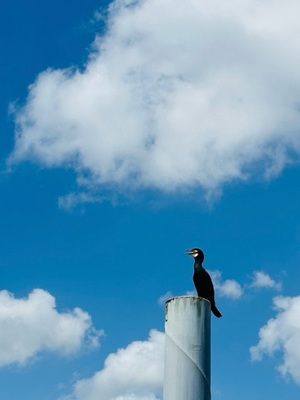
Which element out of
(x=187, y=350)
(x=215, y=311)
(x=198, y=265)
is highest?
(x=198, y=265)

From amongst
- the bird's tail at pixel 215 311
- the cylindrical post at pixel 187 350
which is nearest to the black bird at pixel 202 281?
the bird's tail at pixel 215 311

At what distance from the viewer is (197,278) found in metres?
15.1

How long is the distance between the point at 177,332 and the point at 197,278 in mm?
6398

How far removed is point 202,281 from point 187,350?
622cm

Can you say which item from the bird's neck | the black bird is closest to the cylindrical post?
the black bird

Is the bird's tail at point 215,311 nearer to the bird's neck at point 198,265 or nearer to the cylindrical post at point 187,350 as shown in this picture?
the bird's neck at point 198,265

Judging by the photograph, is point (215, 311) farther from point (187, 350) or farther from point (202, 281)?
point (187, 350)

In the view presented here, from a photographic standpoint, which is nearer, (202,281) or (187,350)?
(187,350)

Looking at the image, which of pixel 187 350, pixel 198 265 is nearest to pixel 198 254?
pixel 198 265

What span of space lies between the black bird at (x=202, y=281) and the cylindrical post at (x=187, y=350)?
3.99 meters

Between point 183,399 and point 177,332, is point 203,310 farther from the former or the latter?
point 183,399

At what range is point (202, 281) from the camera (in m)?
14.8

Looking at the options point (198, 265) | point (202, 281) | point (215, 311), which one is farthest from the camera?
point (198, 265)

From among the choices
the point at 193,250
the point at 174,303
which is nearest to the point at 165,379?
the point at 174,303
